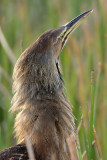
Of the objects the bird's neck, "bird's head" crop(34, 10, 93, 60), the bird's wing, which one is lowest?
the bird's wing

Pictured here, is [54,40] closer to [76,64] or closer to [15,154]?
[15,154]

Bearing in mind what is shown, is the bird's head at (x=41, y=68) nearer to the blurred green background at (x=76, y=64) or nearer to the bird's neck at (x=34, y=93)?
the bird's neck at (x=34, y=93)

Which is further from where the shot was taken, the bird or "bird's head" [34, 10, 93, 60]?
"bird's head" [34, 10, 93, 60]

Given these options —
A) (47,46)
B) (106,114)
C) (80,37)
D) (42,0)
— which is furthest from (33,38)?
(47,46)

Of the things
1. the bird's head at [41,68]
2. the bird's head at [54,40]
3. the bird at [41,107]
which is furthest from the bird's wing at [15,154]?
the bird's head at [54,40]

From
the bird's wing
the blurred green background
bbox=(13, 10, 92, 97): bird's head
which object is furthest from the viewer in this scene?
the blurred green background

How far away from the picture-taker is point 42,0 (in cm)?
439

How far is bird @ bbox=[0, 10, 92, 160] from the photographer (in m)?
1.63

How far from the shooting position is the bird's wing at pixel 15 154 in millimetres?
1604

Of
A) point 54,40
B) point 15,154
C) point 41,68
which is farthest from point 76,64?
point 15,154

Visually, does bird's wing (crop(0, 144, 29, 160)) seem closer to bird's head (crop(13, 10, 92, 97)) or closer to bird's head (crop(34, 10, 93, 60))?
bird's head (crop(13, 10, 92, 97))

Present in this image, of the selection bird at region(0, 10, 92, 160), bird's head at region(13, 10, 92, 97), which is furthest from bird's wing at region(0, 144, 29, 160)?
bird's head at region(13, 10, 92, 97)

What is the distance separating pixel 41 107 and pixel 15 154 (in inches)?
8.0

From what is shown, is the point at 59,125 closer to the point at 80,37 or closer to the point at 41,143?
the point at 41,143
